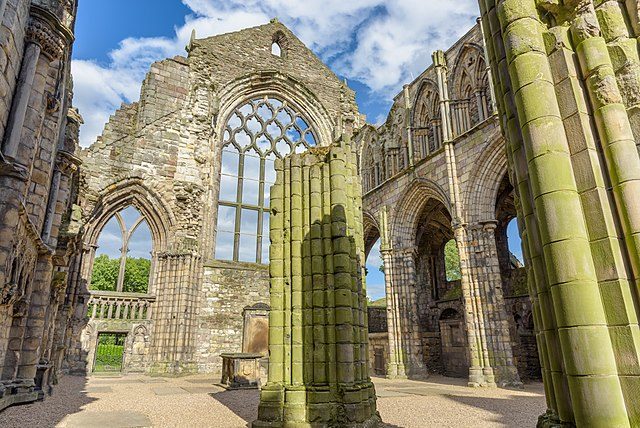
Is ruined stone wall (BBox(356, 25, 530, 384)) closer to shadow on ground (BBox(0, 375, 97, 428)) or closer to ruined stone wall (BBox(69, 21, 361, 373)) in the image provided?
ruined stone wall (BBox(69, 21, 361, 373))

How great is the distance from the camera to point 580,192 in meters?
2.41

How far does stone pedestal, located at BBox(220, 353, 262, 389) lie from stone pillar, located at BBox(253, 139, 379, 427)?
5165 millimetres

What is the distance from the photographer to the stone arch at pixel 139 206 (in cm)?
1477

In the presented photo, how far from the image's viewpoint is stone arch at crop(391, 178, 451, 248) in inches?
596

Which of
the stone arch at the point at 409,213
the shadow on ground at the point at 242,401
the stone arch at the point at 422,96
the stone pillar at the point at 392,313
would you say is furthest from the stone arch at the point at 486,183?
the shadow on ground at the point at 242,401

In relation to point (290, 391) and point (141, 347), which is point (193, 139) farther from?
point (290, 391)

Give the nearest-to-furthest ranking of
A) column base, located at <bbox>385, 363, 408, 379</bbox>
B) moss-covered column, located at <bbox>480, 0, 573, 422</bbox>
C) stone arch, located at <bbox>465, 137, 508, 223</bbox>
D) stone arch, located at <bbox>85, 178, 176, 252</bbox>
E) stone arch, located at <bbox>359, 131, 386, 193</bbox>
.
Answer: moss-covered column, located at <bbox>480, 0, 573, 422</bbox> < stone arch, located at <bbox>465, 137, 508, 223</bbox> < column base, located at <bbox>385, 363, 408, 379</bbox> < stone arch, located at <bbox>85, 178, 176, 252</bbox> < stone arch, located at <bbox>359, 131, 386, 193</bbox>

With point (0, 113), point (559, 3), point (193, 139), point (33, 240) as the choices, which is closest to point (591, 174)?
point (559, 3)

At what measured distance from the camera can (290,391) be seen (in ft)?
18.1

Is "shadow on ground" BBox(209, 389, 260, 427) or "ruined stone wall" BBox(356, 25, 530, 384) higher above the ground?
"ruined stone wall" BBox(356, 25, 530, 384)

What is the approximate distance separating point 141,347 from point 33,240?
338 inches

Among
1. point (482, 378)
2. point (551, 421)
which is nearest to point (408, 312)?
point (482, 378)

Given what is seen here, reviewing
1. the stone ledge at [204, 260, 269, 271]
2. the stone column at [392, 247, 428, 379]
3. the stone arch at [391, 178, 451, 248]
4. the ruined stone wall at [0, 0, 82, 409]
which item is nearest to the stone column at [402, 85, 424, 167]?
the stone arch at [391, 178, 451, 248]

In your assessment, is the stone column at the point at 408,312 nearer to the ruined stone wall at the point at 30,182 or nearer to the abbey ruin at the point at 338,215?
the abbey ruin at the point at 338,215
